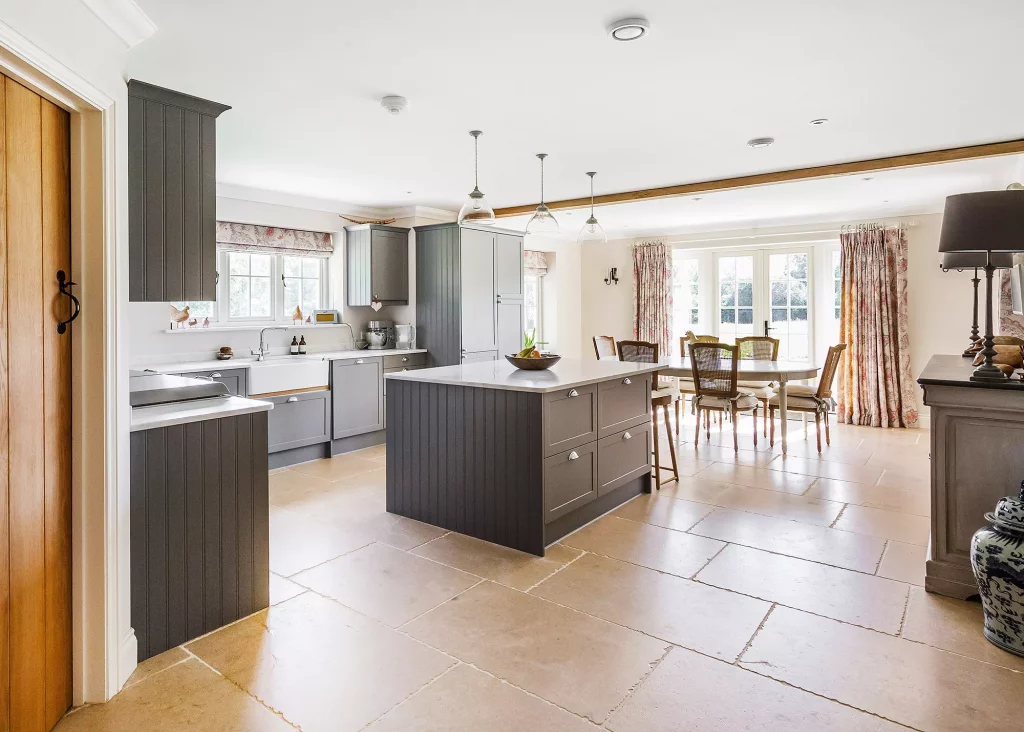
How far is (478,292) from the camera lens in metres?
6.33

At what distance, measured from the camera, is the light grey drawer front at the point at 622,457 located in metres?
3.67

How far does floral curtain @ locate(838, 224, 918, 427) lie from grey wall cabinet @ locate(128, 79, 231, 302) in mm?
6544

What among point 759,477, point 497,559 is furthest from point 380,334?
point 759,477

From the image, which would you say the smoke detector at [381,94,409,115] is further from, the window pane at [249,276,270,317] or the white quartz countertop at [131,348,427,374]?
the window pane at [249,276,270,317]

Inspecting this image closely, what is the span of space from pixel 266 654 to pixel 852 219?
7.09 meters

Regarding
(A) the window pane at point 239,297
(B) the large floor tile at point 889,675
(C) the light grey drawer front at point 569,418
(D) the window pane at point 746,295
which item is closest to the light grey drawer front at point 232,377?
(A) the window pane at point 239,297

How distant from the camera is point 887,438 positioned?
6.09 m

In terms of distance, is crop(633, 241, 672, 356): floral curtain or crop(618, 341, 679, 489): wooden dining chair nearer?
crop(618, 341, 679, 489): wooden dining chair

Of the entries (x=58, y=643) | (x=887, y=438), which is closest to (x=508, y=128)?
(x=58, y=643)

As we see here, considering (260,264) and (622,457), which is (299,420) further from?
(622,457)

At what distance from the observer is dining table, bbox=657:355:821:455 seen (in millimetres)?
5023

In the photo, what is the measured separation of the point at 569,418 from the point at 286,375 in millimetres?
2691

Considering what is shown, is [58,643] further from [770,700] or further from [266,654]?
[770,700]

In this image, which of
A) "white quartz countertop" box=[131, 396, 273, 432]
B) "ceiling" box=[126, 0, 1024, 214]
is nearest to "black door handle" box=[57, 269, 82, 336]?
"white quartz countertop" box=[131, 396, 273, 432]
